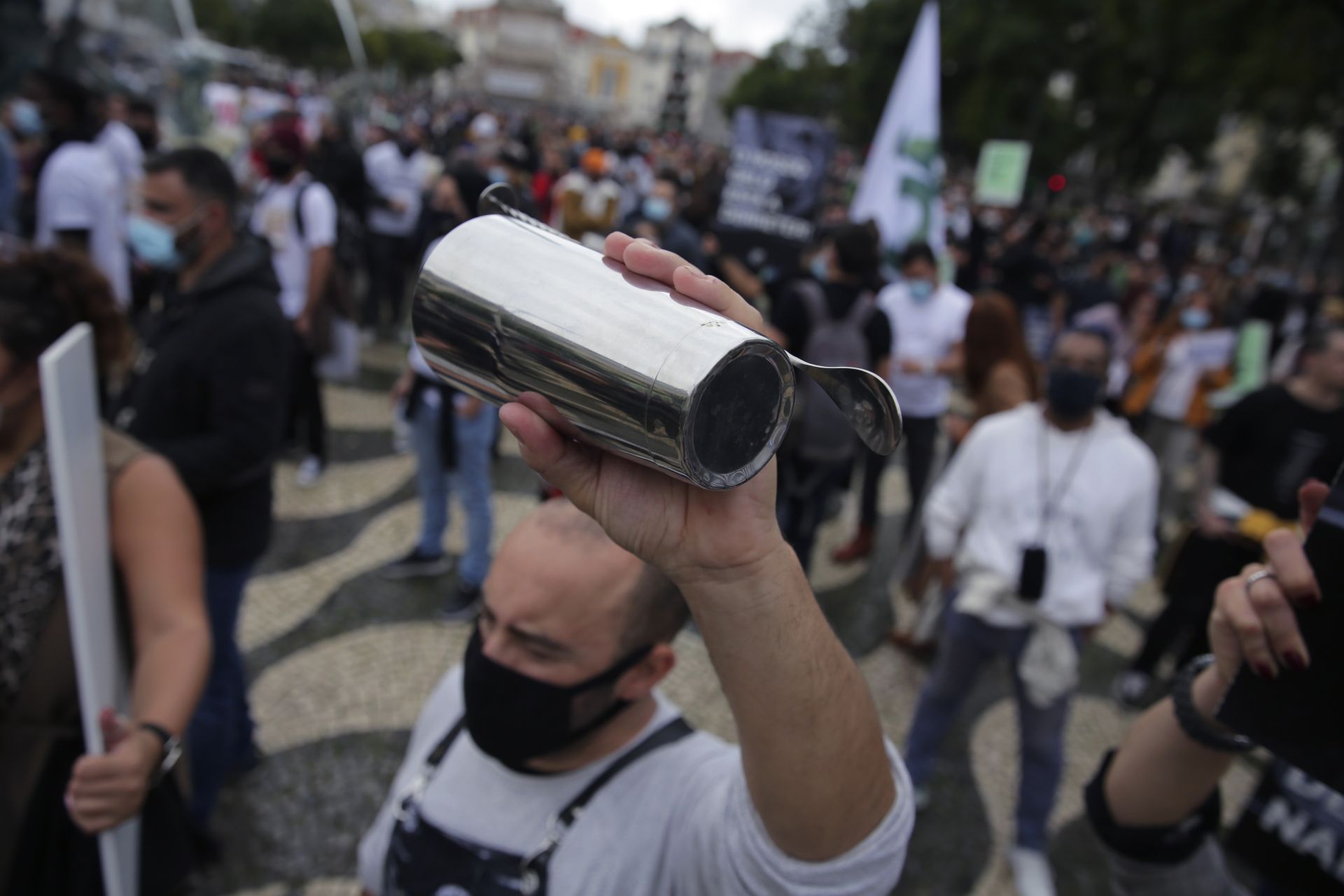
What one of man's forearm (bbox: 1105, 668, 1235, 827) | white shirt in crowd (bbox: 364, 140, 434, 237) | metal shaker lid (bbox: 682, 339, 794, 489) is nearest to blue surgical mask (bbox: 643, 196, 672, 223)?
white shirt in crowd (bbox: 364, 140, 434, 237)

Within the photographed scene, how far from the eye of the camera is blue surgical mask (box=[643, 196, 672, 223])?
5418 mm

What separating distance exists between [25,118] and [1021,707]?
9189mm

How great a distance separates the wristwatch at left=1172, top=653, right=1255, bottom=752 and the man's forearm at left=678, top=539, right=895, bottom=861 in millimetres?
562

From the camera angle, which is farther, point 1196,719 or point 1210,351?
point 1210,351

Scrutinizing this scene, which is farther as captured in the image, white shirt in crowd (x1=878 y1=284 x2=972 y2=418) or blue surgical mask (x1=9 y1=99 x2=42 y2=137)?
blue surgical mask (x1=9 y1=99 x2=42 y2=137)

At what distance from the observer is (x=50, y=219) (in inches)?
196

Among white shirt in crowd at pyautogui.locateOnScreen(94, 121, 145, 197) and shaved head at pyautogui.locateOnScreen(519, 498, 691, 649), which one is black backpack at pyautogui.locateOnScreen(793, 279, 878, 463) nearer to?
shaved head at pyautogui.locateOnScreen(519, 498, 691, 649)

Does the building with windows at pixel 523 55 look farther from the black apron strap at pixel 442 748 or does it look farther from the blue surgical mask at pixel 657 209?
the black apron strap at pixel 442 748

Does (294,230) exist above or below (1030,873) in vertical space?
above

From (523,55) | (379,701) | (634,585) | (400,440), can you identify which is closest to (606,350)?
(634,585)

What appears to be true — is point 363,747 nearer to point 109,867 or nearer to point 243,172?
point 109,867

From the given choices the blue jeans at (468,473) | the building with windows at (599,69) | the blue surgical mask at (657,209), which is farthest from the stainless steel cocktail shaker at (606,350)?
the building with windows at (599,69)

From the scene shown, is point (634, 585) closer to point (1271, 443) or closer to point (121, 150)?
point (1271, 443)

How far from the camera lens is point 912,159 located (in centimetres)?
648
